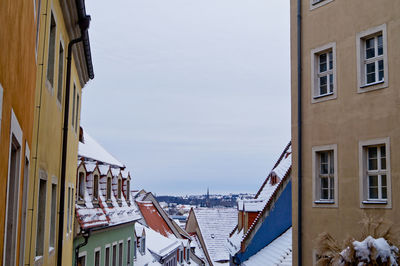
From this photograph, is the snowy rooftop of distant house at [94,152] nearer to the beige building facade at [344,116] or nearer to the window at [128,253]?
the window at [128,253]

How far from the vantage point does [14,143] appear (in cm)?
579

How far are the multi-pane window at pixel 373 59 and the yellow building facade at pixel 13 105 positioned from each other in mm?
11117

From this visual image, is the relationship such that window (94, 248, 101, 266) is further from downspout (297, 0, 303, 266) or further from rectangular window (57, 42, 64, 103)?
rectangular window (57, 42, 64, 103)

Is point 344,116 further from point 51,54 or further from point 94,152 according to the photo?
point 94,152

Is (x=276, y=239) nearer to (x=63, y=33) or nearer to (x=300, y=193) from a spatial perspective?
(x=300, y=193)

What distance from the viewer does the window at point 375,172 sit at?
14873mm

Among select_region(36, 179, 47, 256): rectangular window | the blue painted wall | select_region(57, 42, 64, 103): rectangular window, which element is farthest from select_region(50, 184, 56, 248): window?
the blue painted wall

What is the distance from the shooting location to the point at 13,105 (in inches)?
206

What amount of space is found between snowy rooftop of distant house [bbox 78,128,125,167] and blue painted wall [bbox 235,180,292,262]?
24.2ft

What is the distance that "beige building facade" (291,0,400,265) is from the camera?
1495 cm

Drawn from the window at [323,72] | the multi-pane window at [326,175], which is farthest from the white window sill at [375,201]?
the window at [323,72]

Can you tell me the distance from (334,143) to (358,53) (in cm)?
264

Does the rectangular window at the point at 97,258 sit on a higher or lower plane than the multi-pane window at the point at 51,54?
lower

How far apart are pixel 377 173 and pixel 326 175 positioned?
7.15ft
